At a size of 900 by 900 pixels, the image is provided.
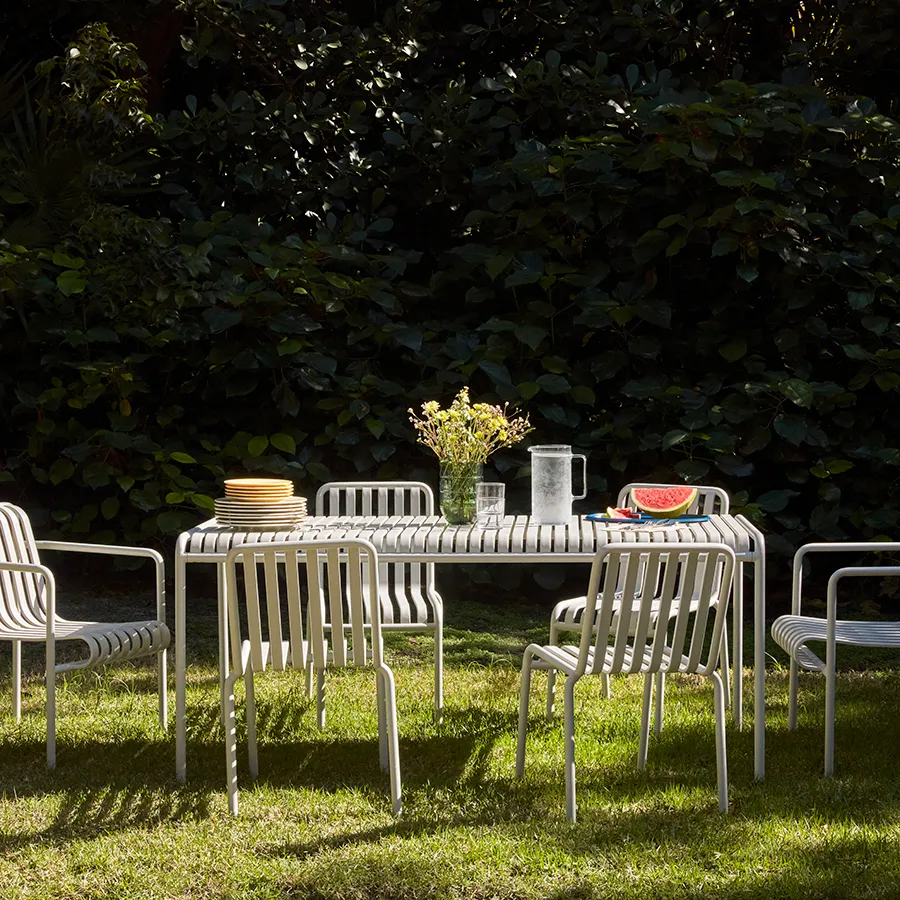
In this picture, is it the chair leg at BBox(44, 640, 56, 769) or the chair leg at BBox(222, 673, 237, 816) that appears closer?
the chair leg at BBox(222, 673, 237, 816)

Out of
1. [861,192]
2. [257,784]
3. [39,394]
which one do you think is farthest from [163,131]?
[257,784]

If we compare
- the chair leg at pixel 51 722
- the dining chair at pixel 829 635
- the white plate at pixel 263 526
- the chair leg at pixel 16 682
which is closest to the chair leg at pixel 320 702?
the white plate at pixel 263 526

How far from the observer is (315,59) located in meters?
6.79

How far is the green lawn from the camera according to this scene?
2.59 m

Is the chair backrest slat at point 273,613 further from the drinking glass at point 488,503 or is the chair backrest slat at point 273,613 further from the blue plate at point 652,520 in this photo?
the blue plate at point 652,520

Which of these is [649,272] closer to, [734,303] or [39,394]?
[734,303]

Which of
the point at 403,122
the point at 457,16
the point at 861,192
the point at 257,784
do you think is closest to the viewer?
the point at 257,784

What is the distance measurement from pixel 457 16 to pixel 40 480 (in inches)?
150

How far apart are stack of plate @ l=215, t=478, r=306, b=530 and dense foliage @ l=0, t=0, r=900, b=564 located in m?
2.40

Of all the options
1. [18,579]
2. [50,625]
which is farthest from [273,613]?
[18,579]

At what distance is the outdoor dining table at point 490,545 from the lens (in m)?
3.19

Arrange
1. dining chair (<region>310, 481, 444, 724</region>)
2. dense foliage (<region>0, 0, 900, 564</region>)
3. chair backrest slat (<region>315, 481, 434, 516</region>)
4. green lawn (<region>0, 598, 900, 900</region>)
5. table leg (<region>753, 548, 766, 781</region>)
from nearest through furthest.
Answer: green lawn (<region>0, 598, 900, 900</region>) < table leg (<region>753, 548, 766, 781</region>) < dining chair (<region>310, 481, 444, 724</region>) < chair backrest slat (<region>315, 481, 434, 516</region>) < dense foliage (<region>0, 0, 900, 564</region>)

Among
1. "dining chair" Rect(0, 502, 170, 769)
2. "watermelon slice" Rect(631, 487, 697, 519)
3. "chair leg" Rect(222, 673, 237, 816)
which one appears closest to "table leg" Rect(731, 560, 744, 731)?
"watermelon slice" Rect(631, 487, 697, 519)

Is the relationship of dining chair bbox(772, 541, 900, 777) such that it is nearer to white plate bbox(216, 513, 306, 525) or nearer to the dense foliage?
white plate bbox(216, 513, 306, 525)
